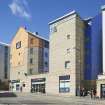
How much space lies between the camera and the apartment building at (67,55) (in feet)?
215

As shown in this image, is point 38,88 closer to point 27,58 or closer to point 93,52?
point 27,58

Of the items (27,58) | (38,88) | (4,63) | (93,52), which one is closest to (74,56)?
(93,52)

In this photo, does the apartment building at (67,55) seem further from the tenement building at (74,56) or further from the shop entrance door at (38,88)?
the shop entrance door at (38,88)

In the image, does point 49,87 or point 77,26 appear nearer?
point 77,26

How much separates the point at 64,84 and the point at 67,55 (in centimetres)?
582

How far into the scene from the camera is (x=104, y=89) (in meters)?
57.2

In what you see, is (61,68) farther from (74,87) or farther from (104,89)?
(104,89)

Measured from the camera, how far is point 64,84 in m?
68.0

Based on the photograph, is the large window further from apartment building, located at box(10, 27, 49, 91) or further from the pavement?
the pavement

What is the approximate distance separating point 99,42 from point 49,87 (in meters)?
16.2

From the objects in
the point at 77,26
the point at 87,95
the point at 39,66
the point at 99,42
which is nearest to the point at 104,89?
the point at 87,95

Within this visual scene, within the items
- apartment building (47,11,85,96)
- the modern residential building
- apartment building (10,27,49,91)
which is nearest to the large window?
apartment building (47,11,85,96)

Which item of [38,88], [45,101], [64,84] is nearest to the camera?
[45,101]

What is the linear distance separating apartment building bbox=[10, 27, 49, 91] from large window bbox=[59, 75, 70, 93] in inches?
637
